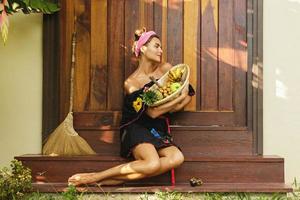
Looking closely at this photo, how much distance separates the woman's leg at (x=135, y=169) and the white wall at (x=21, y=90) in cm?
87

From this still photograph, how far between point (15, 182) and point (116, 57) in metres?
1.55

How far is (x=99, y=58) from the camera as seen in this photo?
19.9 ft

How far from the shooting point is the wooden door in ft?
19.5

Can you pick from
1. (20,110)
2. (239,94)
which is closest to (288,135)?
(239,94)

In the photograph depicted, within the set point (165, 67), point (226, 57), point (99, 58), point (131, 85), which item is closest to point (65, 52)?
point (99, 58)

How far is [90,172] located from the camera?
222 inches

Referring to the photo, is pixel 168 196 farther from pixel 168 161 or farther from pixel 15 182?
pixel 15 182

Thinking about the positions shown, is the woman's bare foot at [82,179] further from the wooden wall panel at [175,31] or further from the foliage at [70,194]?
the wooden wall panel at [175,31]

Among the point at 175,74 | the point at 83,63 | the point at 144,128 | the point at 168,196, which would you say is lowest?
the point at 168,196

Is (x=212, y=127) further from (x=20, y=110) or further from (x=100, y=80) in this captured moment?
(x=20, y=110)

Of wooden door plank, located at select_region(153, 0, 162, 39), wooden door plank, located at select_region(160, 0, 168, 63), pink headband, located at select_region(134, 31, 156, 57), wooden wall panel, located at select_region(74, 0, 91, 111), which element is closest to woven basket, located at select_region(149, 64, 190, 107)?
pink headband, located at select_region(134, 31, 156, 57)

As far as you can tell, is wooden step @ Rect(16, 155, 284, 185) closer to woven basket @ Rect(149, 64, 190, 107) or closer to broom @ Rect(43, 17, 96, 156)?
broom @ Rect(43, 17, 96, 156)

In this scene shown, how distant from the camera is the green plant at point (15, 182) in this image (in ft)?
17.3

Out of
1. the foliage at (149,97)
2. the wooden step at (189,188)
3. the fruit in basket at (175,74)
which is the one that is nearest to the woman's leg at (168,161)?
the wooden step at (189,188)
